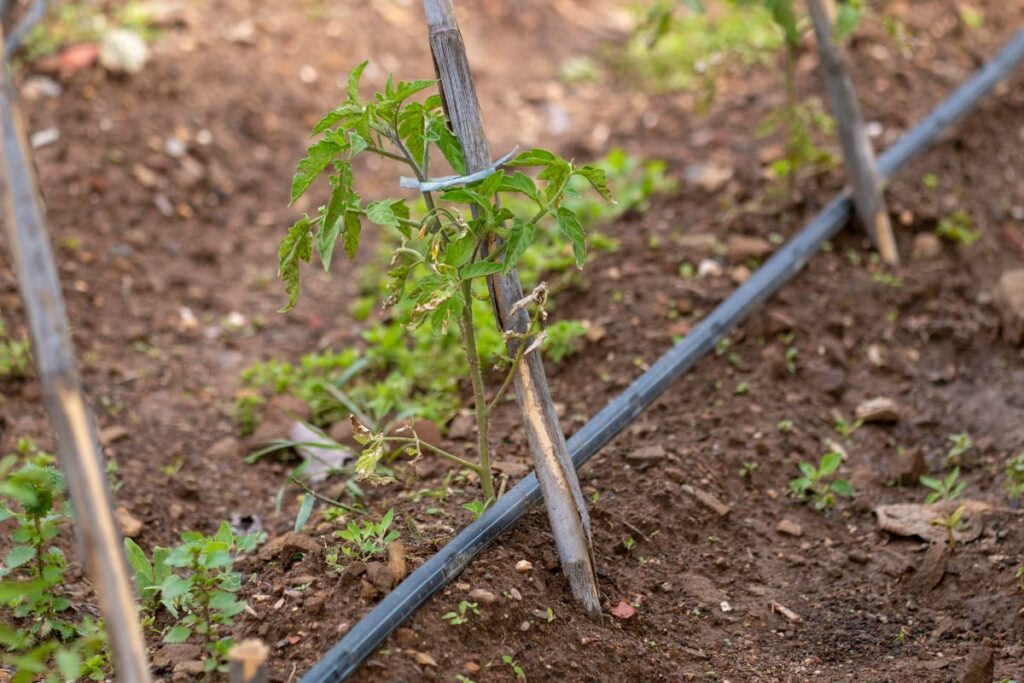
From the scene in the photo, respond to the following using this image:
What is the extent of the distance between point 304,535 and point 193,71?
128 inches

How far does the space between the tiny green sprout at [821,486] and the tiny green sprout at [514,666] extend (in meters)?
1.08

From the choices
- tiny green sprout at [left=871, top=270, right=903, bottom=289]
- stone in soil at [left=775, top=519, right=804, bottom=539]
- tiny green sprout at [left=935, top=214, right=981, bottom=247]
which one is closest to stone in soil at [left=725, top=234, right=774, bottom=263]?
tiny green sprout at [left=871, top=270, right=903, bottom=289]

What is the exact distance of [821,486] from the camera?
2.90 metres

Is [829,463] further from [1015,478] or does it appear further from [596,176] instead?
[596,176]

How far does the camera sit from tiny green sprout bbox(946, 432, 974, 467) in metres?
3.02

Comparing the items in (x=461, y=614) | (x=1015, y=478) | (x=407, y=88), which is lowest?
(x=1015, y=478)

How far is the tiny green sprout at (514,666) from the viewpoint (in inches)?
83.1

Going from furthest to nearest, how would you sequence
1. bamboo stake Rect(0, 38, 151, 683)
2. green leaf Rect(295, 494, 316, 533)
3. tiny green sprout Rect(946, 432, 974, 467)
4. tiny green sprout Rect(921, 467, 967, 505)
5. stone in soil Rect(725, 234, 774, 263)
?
1. stone in soil Rect(725, 234, 774, 263)
2. tiny green sprout Rect(946, 432, 974, 467)
3. tiny green sprout Rect(921, 467, 967, 505)
4. green leaf Rect(295, 494, 316, 533)
5. bamboo stake Rect(0, 38, 151, 683)

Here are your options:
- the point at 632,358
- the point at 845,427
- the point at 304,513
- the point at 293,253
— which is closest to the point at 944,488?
the point at 845,427

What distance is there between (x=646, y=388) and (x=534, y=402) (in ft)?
2.50

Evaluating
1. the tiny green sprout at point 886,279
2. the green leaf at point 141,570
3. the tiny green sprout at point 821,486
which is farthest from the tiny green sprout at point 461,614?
the tiny green sprout at point 886,279

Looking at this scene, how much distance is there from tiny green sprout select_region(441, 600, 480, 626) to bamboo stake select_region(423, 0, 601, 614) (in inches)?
9.3

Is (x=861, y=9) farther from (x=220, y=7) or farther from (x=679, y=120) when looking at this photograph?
(x=220, y=7)

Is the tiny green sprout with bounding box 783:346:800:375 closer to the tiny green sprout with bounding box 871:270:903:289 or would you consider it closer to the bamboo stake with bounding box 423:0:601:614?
the tiny green sprout with bounding box 871:270:903:289
